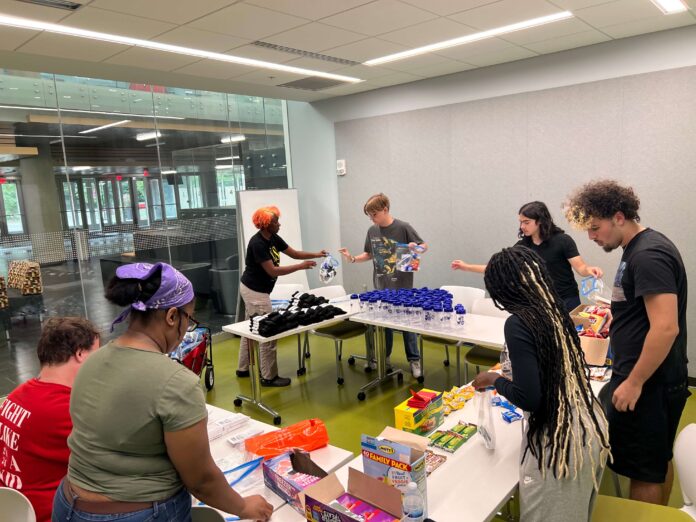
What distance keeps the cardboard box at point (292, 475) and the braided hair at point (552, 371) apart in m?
0.75

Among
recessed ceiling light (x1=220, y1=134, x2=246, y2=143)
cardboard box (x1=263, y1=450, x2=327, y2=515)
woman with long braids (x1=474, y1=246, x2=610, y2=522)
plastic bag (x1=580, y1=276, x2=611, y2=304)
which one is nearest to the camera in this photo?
woman with long braids (x1=474, y1=246, x2=610, y2=522)

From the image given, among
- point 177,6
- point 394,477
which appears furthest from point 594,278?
point 177,6

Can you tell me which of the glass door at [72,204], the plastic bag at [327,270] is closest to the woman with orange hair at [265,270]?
the plastic bag at [327,270]

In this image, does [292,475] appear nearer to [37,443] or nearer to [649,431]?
[37,443]

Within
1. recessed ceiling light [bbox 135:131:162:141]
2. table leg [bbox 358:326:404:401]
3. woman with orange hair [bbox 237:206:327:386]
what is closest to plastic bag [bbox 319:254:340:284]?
woman with orange hair [bbox 237:206:327:386]

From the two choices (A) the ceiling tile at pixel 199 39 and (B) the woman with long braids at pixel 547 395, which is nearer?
(B) the woman with long braids at pixel 547 395

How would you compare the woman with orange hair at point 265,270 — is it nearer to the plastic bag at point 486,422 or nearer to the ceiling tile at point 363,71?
the ceiling tile at point 363,71

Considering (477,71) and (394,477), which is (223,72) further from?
(394,477)

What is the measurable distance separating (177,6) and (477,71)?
333 cm

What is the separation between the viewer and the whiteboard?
20.6ft

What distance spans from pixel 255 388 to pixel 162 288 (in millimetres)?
Result: 2996

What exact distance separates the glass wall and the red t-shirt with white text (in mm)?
3178

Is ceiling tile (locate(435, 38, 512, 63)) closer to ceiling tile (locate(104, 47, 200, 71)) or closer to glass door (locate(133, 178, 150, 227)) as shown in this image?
ceiling tile (locate(104, 47, 200, 71))

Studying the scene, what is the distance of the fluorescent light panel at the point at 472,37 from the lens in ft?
12.0
